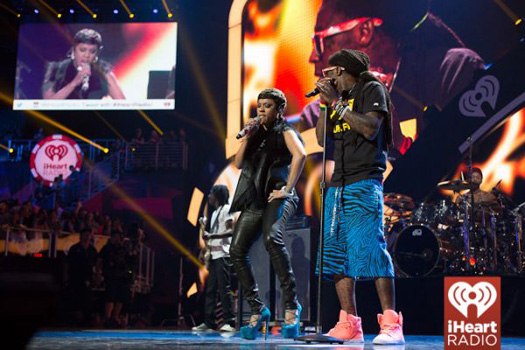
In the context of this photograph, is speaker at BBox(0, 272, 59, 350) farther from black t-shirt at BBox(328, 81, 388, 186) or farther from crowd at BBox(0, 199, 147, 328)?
crowd at BBox(0, 199, 147, 328)

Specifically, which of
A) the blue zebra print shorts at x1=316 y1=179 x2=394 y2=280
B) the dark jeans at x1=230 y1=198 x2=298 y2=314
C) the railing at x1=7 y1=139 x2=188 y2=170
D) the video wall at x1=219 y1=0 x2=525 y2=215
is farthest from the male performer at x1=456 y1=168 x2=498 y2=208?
the railing at x1=7 y1=139 x2=188 y2=170

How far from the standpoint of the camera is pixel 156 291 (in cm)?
1234

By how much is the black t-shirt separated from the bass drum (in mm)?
3564

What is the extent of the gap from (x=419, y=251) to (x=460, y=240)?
44 cm

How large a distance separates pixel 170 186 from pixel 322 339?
10363 millimetres

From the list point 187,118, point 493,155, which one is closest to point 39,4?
point 187,118

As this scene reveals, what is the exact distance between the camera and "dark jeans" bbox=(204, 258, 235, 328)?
6.11 m

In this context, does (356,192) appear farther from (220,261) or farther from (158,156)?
(158,156)

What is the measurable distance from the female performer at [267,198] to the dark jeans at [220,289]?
6.69 feet

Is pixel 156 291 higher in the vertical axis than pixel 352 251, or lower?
lower

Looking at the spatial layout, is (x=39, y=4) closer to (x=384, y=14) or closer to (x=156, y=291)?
(x=156, y=291)

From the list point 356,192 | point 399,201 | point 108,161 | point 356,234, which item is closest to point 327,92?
point 356,192

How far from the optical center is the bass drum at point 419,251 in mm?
6691

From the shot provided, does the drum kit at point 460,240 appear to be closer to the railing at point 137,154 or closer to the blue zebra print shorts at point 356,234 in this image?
the blue zebra print shorts at point 356,234
